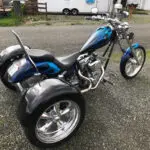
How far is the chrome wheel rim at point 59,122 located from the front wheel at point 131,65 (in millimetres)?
1656

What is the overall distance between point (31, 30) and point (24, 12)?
4445 mm

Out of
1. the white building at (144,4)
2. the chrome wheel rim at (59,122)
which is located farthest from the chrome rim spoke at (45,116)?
the white building at (144,4)

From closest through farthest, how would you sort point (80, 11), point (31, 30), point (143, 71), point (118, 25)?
point (118, 25), point (143, 71), point (31, 30), point (80, 11)

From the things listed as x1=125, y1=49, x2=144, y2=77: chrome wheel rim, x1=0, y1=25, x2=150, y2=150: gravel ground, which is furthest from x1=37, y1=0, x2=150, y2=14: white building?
x1=125, y1=49, x2=144, y2=77: chrome wheel rim

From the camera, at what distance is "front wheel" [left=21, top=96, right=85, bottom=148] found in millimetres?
2061

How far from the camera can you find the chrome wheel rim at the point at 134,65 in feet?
11.8

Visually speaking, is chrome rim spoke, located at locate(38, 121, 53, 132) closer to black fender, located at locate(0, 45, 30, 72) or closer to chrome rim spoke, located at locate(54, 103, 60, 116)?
chrome rim spoke, located at locate(54, 103, 60, 116)

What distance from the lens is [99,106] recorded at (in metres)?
2.88

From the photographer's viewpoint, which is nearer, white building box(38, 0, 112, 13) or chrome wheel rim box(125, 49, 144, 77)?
chrome wheel rim box(125, 49, 144, 77)

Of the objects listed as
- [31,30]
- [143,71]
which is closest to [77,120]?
[143,71]

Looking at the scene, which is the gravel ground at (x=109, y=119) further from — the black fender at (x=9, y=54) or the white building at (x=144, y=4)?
the white building at (x=144, y=4)

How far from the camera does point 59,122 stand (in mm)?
2250

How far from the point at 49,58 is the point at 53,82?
504 mm

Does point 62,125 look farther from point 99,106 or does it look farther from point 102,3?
point 102,3
